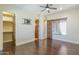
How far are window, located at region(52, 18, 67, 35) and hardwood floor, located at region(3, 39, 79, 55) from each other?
0.21m

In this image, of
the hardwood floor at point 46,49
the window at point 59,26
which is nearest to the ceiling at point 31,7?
the window at point 59,26

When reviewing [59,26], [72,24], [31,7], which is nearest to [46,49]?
[59,26]

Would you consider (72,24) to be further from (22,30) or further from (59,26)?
(22,30)

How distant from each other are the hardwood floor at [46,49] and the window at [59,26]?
206 millimetres

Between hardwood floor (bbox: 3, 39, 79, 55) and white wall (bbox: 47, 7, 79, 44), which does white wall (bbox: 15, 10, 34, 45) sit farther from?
white wall (bbox: 47, 7, 79, 44)

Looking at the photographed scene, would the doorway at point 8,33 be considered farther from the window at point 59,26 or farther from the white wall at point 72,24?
the white wall at point 72,24

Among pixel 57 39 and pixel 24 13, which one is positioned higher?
pixel 24 13

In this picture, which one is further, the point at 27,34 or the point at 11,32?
the point at 27,34

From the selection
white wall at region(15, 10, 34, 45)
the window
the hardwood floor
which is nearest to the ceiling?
white wall at region(15, 10, 34, 45)

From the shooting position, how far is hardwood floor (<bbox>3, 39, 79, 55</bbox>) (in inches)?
73.6
